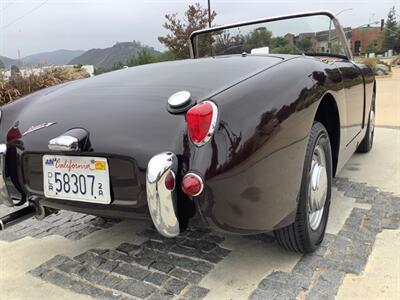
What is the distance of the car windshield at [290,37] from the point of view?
352 cm

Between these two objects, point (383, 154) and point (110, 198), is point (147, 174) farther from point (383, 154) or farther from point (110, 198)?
point (383, 154)

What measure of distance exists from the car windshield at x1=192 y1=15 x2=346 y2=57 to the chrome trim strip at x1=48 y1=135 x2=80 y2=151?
201 centimetres

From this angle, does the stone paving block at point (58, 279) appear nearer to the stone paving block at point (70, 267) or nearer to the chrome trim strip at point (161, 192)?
the stone paving block at point (70, 267)

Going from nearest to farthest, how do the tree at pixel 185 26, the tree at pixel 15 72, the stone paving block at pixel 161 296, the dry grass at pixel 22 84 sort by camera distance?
1. the stone paving block at pixel 161 296
2. the dry grass at pixel 22 84
3. the tree at pixel 15 72
4. the tree at pixel 185 26

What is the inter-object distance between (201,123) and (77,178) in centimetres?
68

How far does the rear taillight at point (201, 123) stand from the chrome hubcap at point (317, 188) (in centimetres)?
78

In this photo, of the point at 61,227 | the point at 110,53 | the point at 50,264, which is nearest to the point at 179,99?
the point at 50,264

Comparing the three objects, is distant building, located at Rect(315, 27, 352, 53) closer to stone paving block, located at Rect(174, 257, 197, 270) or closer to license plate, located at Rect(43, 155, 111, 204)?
stone paving block, located at Rect(174, 257, 197, 270)

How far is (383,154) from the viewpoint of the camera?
435 cm

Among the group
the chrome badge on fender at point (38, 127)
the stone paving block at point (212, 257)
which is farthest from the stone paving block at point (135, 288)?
the chrome badge on fender at point (38, 127)

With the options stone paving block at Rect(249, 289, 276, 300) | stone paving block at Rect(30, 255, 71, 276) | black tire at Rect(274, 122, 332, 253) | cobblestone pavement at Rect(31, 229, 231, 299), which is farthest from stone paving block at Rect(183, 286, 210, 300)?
stone paving block at Rect(30, 255, 71, 276)

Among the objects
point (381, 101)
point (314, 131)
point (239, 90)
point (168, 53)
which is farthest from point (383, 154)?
point (168, 53)

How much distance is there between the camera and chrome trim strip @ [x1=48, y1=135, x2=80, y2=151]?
1861 millimetres

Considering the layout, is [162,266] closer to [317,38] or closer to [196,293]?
[196,293]
